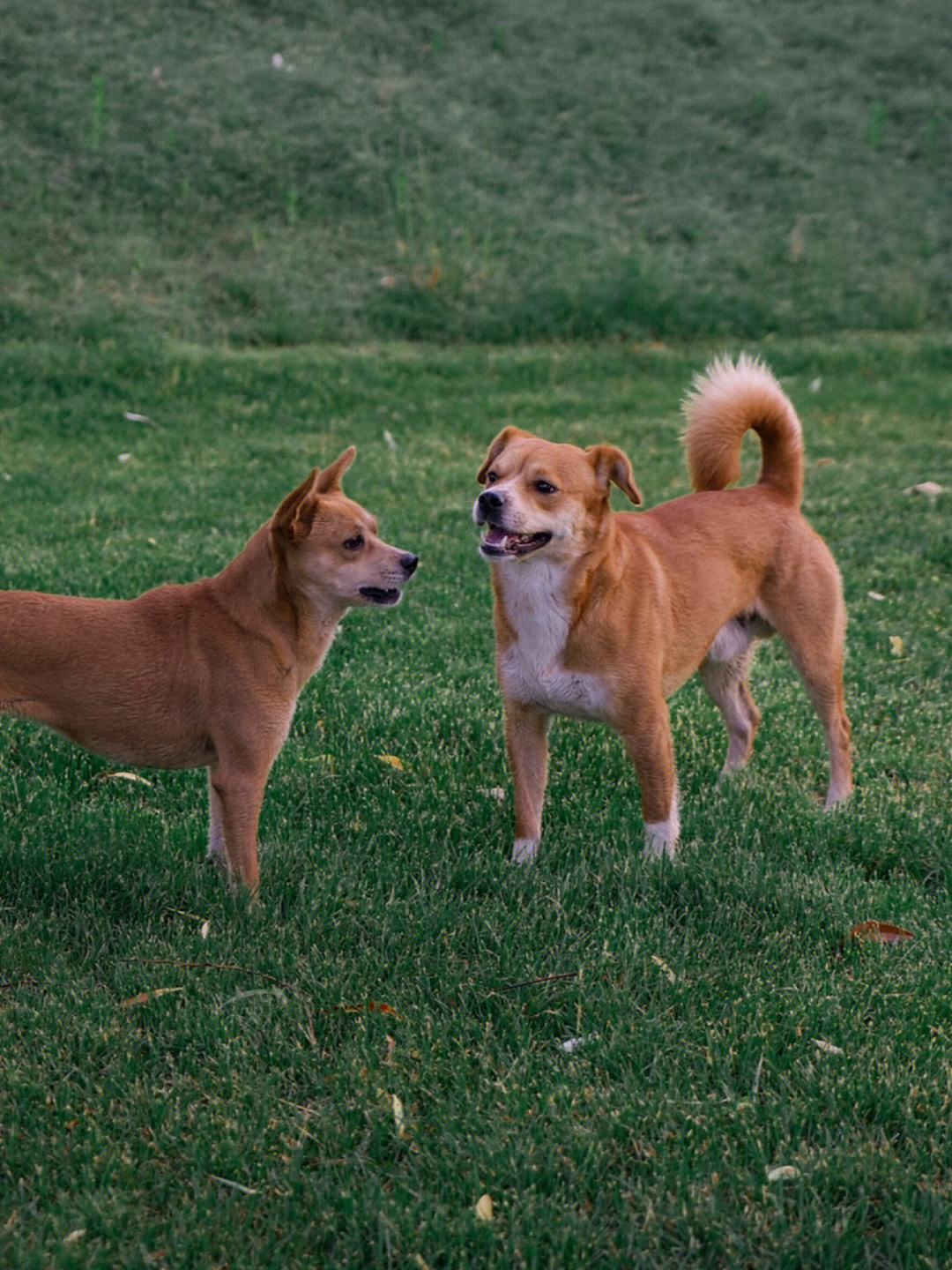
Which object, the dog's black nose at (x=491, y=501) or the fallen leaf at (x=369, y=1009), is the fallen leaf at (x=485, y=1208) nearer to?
the fallen leaf at (x=369, y=1009)

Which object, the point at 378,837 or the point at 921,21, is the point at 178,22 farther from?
the point at 378,837

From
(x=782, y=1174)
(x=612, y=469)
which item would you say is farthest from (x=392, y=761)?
(x=782, y=1174)

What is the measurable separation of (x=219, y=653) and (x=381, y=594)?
1.85 ft

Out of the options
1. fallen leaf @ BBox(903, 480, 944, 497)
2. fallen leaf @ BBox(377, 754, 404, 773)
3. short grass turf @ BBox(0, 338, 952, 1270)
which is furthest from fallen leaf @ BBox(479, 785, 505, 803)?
fallen leaf @ BBox(903, 480, 944, 497)

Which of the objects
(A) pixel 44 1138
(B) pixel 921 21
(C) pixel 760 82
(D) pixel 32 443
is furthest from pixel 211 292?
(B) pixel 921 21

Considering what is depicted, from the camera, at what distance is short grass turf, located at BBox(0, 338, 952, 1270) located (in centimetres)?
292

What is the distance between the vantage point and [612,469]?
4648 millimetres

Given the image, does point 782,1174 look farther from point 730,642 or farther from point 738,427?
point 738,427

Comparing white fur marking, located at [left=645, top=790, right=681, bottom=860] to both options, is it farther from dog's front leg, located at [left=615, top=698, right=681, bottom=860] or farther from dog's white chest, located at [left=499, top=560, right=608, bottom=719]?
dog's white chest, located at [left=499, top=560, right=608, bottom=719]

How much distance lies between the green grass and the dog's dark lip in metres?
8.72

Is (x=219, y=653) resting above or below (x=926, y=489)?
above

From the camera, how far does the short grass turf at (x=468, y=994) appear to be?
2.92m

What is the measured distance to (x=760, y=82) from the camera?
1875cm

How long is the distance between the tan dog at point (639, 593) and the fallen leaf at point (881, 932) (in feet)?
2.39
